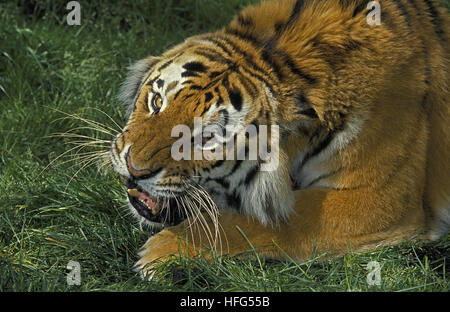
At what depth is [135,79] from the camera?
3.49 meters

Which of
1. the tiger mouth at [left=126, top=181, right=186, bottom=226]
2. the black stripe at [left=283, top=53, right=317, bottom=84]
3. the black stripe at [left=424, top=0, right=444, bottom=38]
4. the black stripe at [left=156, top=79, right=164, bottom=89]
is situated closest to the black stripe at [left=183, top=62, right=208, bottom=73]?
the black stripe at [left=156, top=79, right=164, bottom=89]

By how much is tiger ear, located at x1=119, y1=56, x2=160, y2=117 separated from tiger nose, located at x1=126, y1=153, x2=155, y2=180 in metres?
0.53

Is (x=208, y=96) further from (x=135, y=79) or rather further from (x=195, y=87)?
(x=135, y=79)

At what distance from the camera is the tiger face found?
2898 millimetres

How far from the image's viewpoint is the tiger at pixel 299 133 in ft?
9.67

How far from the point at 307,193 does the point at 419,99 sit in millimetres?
658

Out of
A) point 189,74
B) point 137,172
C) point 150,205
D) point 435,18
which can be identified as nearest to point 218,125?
point 189,74

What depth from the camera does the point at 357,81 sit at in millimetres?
3014

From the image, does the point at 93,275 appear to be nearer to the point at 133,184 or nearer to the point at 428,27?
the point at 133,184

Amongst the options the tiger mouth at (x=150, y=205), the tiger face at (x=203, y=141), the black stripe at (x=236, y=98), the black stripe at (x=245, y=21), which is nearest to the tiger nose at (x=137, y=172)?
the tiger face at (x=203, y=141)

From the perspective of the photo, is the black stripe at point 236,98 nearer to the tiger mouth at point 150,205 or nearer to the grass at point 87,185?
the tiger mouth at point 150,205

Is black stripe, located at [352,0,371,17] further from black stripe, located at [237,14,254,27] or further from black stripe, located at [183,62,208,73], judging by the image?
black stripe, located at [183,62,208,73]

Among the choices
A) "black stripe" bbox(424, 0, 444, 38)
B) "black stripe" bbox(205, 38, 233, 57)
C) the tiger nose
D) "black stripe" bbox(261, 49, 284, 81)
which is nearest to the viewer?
the tiger nose

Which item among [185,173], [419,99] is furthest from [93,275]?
[419,99]
